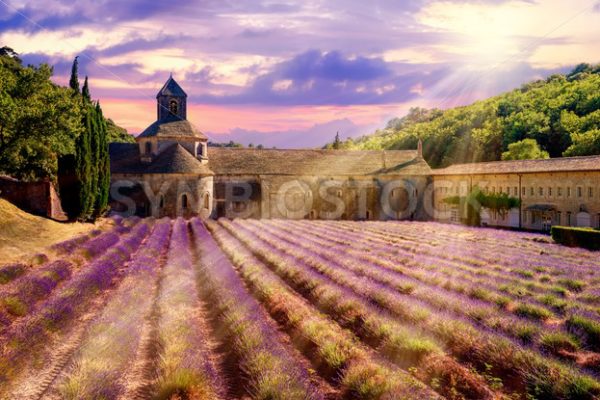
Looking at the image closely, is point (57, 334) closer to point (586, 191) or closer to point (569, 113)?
point (586, 191)

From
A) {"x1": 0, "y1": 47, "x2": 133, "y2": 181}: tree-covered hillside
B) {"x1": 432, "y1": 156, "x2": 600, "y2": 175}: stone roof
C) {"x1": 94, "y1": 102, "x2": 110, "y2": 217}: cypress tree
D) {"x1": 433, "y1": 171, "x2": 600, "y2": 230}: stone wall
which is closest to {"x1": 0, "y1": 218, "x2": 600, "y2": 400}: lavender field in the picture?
{"x1": 0, "y1": 47, "x2": 133, "y2": 181}: tree-covered hillside

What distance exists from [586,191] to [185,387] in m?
34.7

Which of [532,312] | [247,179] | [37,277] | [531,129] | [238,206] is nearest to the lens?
[532,312]

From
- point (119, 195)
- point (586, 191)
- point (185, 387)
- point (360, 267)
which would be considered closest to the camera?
point (185, 387)

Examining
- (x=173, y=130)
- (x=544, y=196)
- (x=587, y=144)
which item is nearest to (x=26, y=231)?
(x=173, y=130)

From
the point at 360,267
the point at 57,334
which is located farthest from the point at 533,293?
the point at 57,334

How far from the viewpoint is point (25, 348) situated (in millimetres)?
7898

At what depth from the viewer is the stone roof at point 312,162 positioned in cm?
4734

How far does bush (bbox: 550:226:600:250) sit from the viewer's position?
24675 millimetres

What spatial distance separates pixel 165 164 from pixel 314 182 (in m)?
13.7

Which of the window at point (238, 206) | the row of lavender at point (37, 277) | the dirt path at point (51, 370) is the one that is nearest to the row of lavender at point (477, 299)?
the dirt path at point (51, 370)

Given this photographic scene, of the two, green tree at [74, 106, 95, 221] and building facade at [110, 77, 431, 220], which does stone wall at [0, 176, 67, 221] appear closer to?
green tree at [74, 106, 95, 221]

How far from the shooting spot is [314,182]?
48.0m

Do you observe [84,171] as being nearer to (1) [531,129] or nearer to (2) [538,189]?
(2) [538,189]
